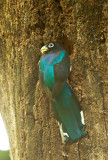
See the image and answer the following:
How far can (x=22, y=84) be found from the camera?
1589 millimetres

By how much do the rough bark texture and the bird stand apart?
87 millimetres

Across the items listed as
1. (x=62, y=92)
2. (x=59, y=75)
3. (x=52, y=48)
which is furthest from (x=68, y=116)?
(x=52, y=48)

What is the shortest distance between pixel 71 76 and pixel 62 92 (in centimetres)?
18

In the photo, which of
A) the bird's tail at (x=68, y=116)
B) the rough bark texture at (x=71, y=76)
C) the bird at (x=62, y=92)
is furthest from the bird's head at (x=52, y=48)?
the bird's tail at (x=68, y=116)

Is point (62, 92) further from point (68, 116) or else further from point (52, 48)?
point (52, 48)

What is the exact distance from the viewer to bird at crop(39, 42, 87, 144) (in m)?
1.28

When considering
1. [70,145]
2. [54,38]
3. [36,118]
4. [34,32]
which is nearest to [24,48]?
[34,32]

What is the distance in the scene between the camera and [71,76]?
1.43 metres

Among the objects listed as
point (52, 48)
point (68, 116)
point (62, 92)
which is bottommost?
point (68, 116)

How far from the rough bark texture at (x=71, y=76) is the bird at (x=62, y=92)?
9 cm

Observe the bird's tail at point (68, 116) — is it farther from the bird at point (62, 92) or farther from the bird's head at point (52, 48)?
the bird's head at point (52, 48)

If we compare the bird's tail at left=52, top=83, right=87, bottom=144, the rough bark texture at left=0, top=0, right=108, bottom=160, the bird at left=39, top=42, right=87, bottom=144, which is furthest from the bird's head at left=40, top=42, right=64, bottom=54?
the bird's tail at left=52, top=83, right=87, bottom=144

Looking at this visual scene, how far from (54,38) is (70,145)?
732 mm

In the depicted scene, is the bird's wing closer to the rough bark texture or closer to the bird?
the bird
